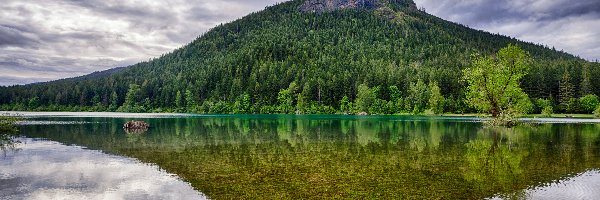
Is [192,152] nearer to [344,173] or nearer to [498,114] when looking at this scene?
[344,173]

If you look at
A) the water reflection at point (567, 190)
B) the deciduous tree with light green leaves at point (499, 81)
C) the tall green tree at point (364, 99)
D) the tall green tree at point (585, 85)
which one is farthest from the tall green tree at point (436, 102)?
the water reflection at point (567, 190)

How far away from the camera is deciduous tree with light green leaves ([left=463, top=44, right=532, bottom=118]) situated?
76188 mm

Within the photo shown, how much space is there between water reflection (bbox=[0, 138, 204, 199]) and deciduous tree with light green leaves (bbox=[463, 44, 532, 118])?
63.5 meters

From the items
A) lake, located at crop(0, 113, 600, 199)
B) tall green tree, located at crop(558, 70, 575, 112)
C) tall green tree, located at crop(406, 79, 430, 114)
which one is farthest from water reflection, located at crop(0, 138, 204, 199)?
tall green tree, located at crop(558, 70, 575, 112)

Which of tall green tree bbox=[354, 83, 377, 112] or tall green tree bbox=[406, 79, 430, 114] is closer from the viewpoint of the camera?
tall green tree bbox=[406, 79, 430, 114]

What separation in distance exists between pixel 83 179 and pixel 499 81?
69609mm

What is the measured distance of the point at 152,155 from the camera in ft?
120

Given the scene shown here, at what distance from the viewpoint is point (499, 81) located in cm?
7575

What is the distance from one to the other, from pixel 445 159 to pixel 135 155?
25229 millimetres

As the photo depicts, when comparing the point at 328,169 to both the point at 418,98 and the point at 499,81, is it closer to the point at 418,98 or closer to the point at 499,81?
the point at 499,81

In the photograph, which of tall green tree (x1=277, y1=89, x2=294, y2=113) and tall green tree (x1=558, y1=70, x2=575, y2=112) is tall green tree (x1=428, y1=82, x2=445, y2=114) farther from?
tall green tree (x1=277, y1=89, x2=294, y2=113)

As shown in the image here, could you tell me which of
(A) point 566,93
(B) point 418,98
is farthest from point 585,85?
(B) point 418,98

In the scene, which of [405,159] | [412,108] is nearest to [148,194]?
[405,159]

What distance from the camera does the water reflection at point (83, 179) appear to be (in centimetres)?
2114
